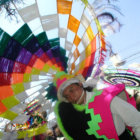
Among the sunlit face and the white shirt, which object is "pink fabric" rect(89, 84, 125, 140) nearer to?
the white shirt

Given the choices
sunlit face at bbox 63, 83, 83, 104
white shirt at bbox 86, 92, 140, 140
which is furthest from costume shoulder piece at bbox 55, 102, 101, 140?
white shirt at bbox 86, 92, 140, 140

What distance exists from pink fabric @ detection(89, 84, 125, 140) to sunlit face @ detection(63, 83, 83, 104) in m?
0.24

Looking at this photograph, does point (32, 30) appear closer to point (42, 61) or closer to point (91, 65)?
point (42, 61)

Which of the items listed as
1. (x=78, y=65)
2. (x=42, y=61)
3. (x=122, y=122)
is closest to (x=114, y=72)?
(x=78, y=65)

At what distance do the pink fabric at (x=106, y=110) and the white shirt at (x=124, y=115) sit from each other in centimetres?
4

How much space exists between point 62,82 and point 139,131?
3.28 ft

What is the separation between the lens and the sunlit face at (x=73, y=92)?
4.97 ft

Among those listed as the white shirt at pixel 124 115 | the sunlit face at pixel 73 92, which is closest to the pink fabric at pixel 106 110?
the white shirt at pixel 124 115

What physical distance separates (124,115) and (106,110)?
0.16 metres

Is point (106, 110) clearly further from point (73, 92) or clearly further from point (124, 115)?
point (73, 92)

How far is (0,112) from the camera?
2445mm

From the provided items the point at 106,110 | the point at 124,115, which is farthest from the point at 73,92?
the point at 124,115

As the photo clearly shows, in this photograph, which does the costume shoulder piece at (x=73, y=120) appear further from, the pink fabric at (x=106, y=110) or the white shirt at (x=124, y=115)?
the white shirt at (x=124, y=115)

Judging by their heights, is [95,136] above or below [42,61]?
below
